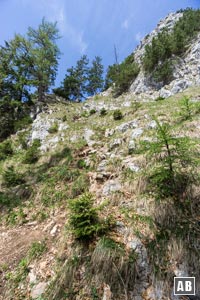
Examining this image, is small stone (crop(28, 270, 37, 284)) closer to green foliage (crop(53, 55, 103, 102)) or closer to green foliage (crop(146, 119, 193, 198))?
green foliage (crop(146, 119, 193, 198))

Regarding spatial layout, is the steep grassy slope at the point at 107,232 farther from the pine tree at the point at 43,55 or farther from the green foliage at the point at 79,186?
the pine tree at the point at 43,55

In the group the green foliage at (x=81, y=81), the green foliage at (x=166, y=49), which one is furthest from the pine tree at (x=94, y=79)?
the green foliage at (x=166, y=49)

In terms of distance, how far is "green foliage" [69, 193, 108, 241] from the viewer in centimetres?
357

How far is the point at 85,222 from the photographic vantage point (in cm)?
367

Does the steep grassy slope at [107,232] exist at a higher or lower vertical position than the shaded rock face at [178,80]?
lower

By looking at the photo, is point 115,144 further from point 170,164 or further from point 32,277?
point 32,277

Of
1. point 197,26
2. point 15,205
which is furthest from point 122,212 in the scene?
point 197,26

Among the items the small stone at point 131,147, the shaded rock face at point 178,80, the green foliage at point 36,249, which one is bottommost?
the green foliage at point 36,249

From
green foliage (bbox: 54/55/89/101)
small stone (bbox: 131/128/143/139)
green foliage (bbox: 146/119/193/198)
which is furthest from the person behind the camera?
green foliage (bbox: 54/55/89/101)

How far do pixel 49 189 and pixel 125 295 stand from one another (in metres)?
4.16

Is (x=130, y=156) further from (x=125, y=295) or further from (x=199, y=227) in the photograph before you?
(x=125, y=295)

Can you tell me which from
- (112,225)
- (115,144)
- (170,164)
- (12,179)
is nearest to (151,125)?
(115,144)

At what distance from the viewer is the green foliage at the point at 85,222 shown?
3574mm

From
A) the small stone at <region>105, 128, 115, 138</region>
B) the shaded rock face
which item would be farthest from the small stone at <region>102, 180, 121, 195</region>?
the shaded rock face
